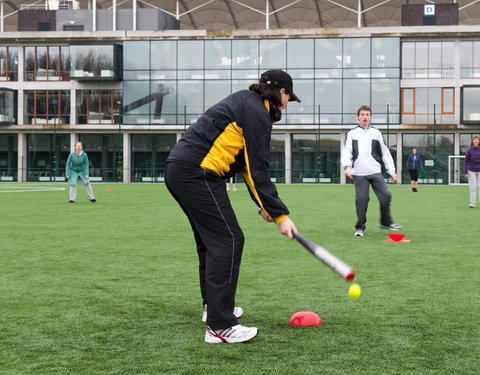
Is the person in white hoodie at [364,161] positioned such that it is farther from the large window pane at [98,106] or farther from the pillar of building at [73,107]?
the pillar of building at [73,107]

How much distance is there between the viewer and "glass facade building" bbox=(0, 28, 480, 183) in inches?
2078

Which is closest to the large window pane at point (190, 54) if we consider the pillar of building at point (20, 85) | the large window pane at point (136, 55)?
the large window pane at point (136, 55)

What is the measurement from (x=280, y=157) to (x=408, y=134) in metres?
9.15

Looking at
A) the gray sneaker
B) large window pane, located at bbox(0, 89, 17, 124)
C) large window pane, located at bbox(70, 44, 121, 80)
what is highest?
large window pane, located at bbox(70, 44, 121, 80)

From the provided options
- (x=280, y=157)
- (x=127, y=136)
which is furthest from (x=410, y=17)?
(x=127, y=136)

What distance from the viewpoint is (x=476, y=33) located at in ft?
173

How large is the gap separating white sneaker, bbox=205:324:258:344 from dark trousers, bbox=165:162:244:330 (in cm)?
6

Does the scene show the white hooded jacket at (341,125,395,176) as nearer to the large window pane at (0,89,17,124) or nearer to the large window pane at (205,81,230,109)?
the large window pane at (205,81,230,109)

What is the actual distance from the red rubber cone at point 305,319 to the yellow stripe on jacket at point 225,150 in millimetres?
1189

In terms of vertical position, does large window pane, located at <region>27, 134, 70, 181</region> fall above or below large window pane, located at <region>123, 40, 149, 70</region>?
below

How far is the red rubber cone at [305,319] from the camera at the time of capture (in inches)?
209

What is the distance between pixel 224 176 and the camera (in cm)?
511

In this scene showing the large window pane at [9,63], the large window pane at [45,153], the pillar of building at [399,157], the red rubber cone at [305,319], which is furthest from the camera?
the large window pane at [9,63]

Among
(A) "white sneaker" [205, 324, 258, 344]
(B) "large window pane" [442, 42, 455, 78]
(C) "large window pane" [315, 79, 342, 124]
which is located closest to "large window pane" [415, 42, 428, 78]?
(B) "large window pane" [442, 42, 455, 78]
